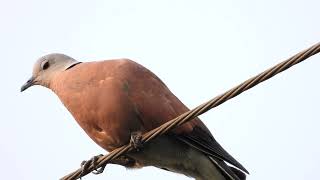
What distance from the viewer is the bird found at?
6094 mm

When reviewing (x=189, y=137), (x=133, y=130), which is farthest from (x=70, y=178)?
(x=189, y=137)

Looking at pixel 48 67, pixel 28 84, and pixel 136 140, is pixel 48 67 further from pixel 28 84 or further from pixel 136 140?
pixel 136 140

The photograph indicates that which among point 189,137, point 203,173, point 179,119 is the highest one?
point 179,119

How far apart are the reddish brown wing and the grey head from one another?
851 mm

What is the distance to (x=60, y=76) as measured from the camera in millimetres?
6777

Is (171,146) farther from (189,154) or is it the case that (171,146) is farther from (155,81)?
(155,81)

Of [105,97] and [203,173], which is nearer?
[105,97]

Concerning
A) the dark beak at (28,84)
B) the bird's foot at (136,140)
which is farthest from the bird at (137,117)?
the dark beak at (28,84)

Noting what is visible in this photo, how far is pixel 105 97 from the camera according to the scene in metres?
6.11

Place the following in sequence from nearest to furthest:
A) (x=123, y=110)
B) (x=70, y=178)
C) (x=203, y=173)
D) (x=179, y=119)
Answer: (x=179, y=119) < (x=70, y=178) < (x=123, y=110) < (x=203, y=173)

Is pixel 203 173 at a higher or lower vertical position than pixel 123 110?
lower

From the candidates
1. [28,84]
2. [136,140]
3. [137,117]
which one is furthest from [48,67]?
[136,140]

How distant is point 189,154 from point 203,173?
12.1 inches

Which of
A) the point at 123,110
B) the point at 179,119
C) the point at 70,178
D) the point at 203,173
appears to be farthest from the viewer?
the point at 203,173
